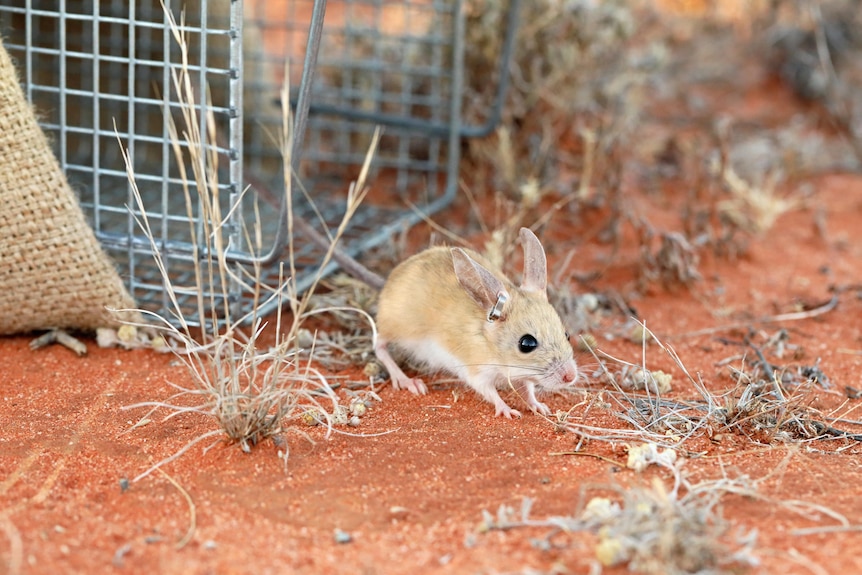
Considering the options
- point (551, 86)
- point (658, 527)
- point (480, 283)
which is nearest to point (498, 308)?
point (480, 283)

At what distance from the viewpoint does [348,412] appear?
3512mm

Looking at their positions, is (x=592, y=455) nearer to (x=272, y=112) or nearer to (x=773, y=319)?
(x=773, y=319)

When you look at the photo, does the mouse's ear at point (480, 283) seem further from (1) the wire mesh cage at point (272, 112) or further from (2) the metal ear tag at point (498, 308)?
(1) the wire mesh cage at point (272, 112)

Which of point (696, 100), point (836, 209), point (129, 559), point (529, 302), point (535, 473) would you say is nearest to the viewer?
point (129, 559)

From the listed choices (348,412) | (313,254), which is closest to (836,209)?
(313,254)

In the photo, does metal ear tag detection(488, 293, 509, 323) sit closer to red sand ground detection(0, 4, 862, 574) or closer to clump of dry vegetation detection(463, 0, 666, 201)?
red sand ground detection(0, 4, 862, 574)

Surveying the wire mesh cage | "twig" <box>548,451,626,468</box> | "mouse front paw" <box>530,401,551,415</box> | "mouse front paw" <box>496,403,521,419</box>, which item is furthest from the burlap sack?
"twig" <box>548,451,626,468</box>

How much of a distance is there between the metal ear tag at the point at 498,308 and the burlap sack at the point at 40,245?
141 cm

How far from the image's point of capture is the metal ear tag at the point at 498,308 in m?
3.61

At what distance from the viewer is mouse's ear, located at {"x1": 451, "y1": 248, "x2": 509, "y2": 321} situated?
140 inches

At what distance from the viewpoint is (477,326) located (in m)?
3.75

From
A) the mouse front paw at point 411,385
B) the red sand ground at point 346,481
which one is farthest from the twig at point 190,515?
the mouse front paw at point 411,385

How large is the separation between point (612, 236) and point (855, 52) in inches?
159

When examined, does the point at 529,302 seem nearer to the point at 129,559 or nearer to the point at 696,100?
the point at 129,559
